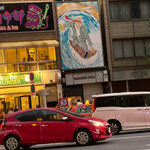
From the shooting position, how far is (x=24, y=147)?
51.3ft

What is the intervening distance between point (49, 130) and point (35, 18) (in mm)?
18576

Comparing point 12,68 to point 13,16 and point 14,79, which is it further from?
point 13,16

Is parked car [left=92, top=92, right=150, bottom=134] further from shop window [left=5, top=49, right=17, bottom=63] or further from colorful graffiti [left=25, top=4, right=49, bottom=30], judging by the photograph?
colorful graffiti [left=25, top=4, right=49, bottom=30]

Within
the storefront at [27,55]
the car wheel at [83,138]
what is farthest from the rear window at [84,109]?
the storefront at [27,55]

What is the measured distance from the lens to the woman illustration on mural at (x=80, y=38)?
106 feet

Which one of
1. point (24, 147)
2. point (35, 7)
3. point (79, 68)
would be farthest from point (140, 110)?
point (35, 7)

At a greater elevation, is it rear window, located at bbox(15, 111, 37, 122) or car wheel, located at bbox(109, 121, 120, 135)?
rear window, located at bbox(15, 111, 37, 122)

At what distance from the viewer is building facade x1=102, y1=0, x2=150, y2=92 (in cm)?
3328

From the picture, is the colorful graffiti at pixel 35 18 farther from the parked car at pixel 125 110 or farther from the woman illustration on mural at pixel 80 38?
the parked car at pixel 125 110

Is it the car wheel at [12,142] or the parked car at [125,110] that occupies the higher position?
the parked car at [125,110]

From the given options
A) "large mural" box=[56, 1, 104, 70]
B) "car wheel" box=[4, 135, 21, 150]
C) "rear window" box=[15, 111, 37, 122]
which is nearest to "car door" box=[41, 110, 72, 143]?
"rear window" box=[15, 111, 37, 122]

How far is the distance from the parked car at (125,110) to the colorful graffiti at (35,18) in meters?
14.3

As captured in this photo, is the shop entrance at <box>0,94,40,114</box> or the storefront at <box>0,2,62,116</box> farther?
the shop entrance at <box>0,94,40,114</box>

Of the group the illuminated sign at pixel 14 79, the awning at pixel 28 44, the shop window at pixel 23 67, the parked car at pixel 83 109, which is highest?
the awning at pixel 28 44
